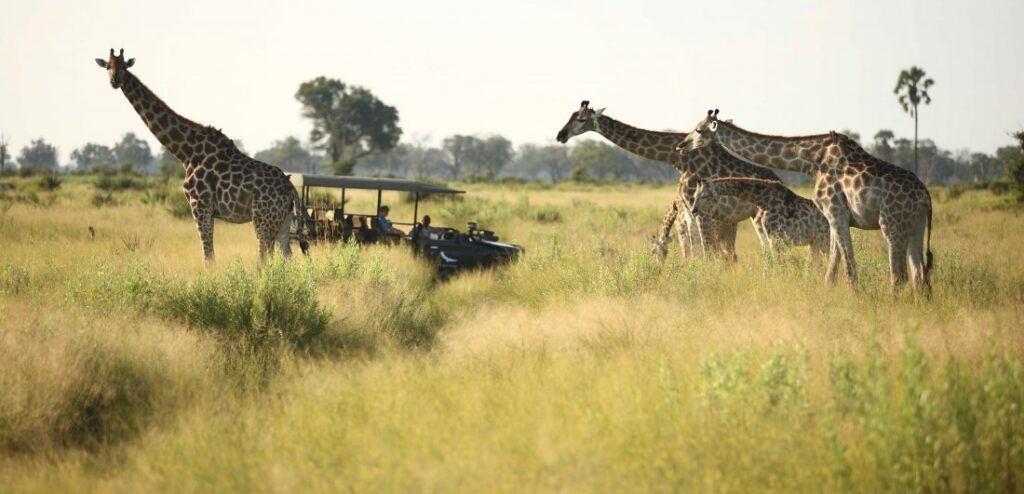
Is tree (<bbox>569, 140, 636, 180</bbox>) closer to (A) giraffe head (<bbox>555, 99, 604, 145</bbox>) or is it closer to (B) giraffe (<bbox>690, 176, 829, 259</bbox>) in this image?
(A) giraffe head (<bbox>555, 99, 604, 145</bbox>)

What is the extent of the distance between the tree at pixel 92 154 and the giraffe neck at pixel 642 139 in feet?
529

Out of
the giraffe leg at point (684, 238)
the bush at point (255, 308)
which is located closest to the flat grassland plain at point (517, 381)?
the bush at point (255, 308)

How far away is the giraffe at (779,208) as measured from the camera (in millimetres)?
14359

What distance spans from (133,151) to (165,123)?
155 m

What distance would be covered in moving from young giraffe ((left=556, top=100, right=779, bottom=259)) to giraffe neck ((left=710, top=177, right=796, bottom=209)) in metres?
0.24

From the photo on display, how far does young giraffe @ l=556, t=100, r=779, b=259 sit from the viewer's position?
1484cm

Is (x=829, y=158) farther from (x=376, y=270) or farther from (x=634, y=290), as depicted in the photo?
(x=376, y=270)

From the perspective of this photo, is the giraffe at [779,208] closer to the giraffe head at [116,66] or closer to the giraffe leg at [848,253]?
the giraffe leg at [848,253]

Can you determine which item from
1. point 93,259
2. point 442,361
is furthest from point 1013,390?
point 93,259

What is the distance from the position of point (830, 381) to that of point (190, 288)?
7.26 meters

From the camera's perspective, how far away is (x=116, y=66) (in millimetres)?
14883

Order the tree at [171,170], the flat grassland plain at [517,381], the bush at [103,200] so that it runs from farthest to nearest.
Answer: the tree at [171,170]
the bush at [103,200]
the flat grassland plain at [517,381]

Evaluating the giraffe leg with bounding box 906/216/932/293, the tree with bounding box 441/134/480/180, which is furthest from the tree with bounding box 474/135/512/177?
the giraffe leg with bounding box 906/216/932/293

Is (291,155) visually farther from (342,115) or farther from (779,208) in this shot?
(779,208)
